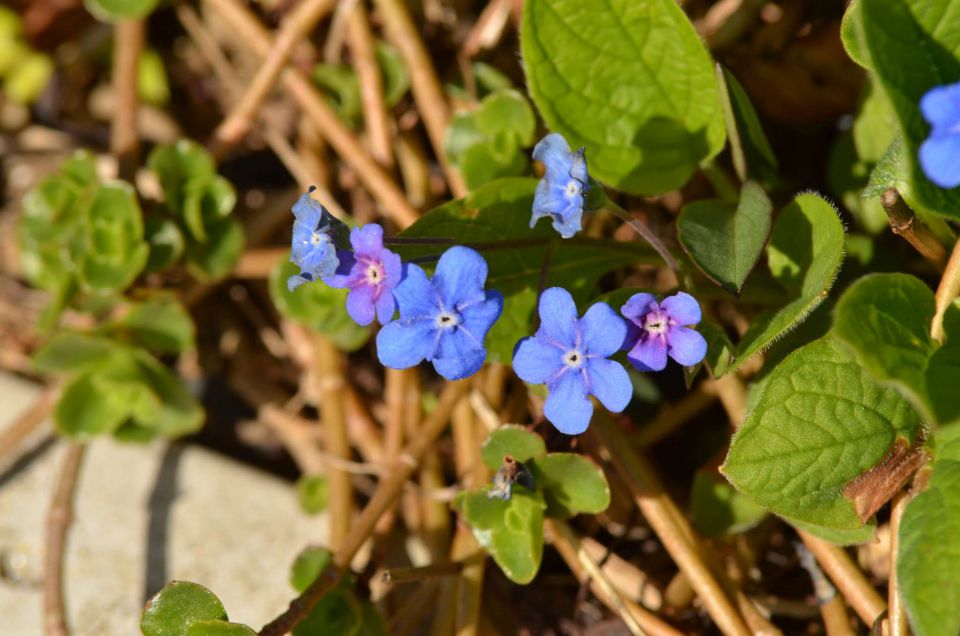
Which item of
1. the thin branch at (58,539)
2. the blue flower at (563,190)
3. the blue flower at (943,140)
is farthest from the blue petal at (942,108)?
the thin branch at (58,539)

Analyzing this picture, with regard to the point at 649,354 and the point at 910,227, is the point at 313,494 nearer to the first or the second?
the point at 649,354

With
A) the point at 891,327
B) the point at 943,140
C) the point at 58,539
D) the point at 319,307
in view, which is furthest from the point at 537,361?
the point at 58,539

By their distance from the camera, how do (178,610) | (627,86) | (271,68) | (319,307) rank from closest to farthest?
(178,610), (627,86), (319,307), (271,68)

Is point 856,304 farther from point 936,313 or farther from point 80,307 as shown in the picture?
point 80,307

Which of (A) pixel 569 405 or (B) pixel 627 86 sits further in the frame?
(B) pixel 627 86

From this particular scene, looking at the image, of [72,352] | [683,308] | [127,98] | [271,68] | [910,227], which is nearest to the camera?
[683,308]

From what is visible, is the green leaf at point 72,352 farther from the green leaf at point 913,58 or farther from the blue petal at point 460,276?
the green leaf at point 913,58

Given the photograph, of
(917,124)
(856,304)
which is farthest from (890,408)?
(917,124)
